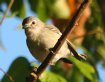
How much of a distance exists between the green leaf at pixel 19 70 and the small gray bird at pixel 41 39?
0.50m

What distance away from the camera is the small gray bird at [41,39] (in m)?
4.73

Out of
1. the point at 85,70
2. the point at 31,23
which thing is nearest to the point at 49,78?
the point at 85,70

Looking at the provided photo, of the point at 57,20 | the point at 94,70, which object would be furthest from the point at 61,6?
the point at 94,70

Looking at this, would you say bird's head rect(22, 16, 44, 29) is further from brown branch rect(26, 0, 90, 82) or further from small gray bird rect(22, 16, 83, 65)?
brown branch rect(26, 0, 90, 82)

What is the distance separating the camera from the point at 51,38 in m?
4.92

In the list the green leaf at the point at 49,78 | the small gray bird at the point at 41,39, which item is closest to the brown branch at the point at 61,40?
the green leaf at the point at 49,78

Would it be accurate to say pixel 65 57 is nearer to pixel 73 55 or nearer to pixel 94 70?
pixel 73 55

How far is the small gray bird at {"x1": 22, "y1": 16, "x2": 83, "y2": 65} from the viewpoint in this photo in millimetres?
4727

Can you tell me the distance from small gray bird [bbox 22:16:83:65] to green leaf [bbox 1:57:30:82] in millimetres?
495

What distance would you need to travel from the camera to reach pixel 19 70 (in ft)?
13.3

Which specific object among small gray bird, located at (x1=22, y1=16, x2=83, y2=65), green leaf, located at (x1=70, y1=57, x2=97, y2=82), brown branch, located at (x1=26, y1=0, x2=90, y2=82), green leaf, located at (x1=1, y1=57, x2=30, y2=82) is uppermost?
brown branch, located at (x1=26, y1=0, x2=90, y2=82)

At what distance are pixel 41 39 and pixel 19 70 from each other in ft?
2.87

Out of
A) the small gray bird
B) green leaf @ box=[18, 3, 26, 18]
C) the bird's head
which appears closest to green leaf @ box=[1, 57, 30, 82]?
the small gray bird

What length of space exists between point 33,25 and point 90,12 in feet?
5.16
